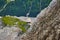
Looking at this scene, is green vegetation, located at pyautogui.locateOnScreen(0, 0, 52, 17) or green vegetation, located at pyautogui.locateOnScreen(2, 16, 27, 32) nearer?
green vegetation, located at pyautogui.locateOnScreen(2, 16, 27, 32)

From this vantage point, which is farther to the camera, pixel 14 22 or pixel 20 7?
pixel 20 7

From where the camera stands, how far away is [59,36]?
3.77 ft

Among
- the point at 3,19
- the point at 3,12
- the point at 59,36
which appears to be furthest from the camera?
the point at 3,12

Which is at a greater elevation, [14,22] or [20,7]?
[14,22]

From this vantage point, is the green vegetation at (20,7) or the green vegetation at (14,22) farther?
the green vegetation at (20,7)

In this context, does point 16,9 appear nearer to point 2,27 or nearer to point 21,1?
Answer: point 21,1

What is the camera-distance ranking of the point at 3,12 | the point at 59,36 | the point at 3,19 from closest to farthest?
the point at 59,36, the point at 3,19, the point at 3,12

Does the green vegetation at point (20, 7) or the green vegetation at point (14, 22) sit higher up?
the green vegetation at point (14, 22)

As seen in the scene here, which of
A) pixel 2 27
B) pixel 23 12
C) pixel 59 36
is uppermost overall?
pixel 59 36

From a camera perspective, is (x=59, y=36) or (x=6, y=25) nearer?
(x=59, y=36)

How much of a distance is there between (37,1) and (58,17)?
7.91 meters

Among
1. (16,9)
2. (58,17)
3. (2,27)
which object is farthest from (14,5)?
(58,17)

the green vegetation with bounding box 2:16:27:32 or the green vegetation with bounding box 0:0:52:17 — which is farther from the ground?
the green vegetation with bounding box 2:16:27:32

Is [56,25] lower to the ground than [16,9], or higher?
higher
